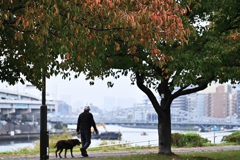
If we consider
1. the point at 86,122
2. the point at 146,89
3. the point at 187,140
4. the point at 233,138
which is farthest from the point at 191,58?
the point at 233,138

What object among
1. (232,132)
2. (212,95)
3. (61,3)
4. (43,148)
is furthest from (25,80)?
(212,95)

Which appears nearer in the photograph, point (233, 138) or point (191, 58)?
point (191, 58)

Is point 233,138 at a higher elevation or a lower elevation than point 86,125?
lower

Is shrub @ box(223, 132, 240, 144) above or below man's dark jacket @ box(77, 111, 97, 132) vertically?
below

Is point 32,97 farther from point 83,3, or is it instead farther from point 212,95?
point 83,3

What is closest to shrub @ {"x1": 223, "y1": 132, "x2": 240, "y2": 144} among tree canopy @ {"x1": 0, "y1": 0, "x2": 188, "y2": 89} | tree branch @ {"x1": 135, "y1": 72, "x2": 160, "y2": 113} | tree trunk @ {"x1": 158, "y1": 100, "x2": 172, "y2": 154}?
tree trunk @ {"x1": 158, "y1": 100, "x2": 172, "y2": 154}

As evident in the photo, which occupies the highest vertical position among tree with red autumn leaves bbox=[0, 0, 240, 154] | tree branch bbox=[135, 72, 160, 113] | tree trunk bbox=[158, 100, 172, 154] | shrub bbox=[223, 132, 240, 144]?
tree with red autumn leaves bbox=[0, 0, 240, 154]

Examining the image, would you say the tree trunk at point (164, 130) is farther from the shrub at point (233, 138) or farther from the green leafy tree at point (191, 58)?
the shrub at point (233, 138)

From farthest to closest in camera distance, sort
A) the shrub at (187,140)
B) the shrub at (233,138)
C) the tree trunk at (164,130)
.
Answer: the shrub at (233,138), the shrub at (187,140), the tree trunk at (164,130)

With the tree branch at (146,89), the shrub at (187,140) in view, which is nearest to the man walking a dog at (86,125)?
the tree branch at (146,89)

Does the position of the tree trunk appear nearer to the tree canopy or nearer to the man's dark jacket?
the man's dark jacket

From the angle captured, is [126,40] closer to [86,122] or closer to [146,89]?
[86,122]

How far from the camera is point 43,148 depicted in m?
9.84

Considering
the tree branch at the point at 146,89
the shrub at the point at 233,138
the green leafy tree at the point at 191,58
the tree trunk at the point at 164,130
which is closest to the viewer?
the green leafy tree at the point at 191,58
